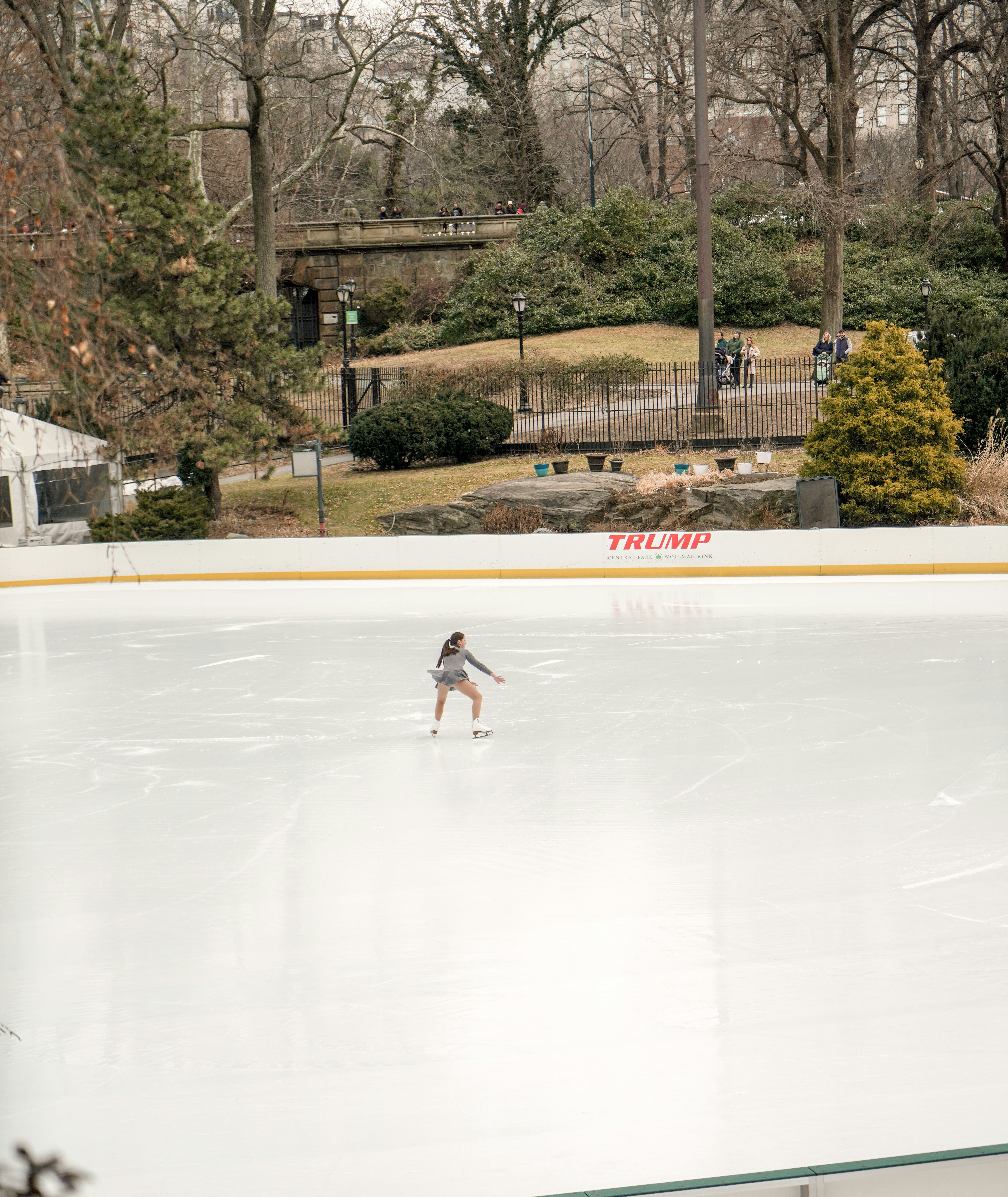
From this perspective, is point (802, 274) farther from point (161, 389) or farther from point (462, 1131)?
point (462, 1131)

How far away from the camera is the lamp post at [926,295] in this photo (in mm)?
35594

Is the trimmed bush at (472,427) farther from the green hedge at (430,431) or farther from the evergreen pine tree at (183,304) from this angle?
the evergreen pine tree at (183,304)

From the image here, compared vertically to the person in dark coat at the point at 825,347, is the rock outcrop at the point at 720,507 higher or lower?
lower

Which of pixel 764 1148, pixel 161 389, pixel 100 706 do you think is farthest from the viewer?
pixel 161 389

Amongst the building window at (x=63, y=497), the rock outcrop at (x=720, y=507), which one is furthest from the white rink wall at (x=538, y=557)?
the rock outcrop at (x=720, y=507)

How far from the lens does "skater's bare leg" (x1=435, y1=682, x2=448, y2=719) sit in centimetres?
1228

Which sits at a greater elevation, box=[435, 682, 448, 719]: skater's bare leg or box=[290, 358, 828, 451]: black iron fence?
box=[290, 358, 828, 451]: black iron fence

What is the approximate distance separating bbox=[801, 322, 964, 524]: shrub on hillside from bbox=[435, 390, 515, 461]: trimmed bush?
27.9 ft

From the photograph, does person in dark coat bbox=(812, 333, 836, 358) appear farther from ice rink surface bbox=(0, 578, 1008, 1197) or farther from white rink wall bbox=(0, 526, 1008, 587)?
ice rink surface bbox=(0, 578, 1008, 1197)

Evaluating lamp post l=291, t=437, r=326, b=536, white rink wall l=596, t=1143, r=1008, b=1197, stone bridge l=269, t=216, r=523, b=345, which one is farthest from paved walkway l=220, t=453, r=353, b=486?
white rink wall l=596, t=1143, r=1008, b=1197

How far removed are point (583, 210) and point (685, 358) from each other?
1174 cm

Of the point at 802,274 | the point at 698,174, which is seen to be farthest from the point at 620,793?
Answer: the point at 802,274

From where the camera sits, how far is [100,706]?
46.1ft

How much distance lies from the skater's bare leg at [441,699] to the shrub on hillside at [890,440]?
14270mm
